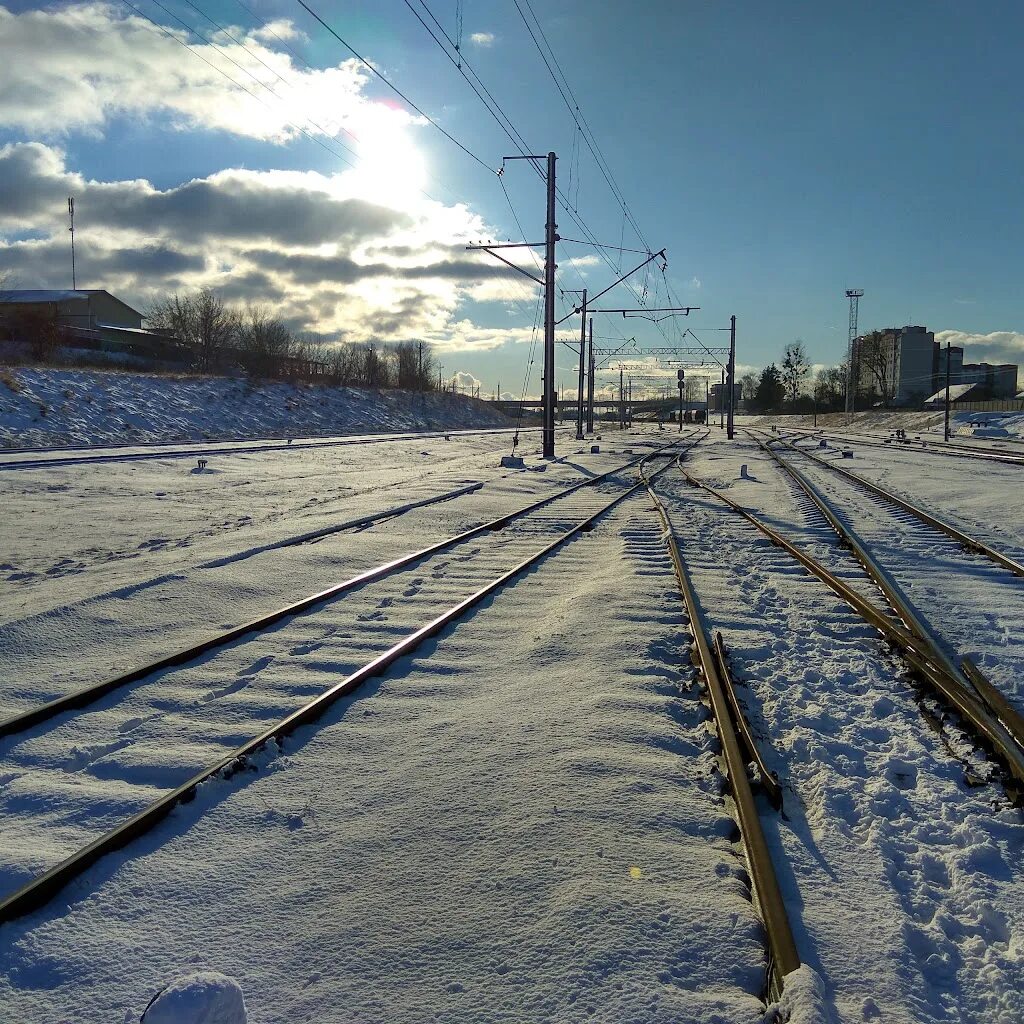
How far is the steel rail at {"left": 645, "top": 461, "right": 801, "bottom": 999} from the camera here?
2.70 m

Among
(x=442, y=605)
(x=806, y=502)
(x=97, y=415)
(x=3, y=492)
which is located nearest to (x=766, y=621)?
(x=442, y=605)

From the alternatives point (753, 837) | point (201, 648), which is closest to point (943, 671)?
point (753, 837)

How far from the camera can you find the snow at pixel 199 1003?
220 cm

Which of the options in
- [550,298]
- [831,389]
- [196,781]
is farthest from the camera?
[831,389]

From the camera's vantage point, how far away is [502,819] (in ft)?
12.2

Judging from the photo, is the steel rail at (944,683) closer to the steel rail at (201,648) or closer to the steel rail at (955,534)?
the steel rail at (955,534)

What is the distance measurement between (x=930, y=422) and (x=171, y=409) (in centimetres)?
6602

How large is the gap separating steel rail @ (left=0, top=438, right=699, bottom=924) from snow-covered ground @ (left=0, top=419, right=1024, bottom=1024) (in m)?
0.07

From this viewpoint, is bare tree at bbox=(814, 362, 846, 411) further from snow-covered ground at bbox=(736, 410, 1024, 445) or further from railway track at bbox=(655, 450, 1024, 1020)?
railway track at bbox=(655, 450, 1024, 1020)

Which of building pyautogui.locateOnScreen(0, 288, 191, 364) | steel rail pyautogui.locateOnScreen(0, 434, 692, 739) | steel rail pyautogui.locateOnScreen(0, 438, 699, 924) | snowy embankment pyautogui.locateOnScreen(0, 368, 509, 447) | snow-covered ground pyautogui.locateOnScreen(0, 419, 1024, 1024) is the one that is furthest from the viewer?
building pyautogui.locateOnScreen(0, 288, 191, 364)

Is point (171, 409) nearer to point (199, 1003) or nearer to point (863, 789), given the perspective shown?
point (863, 789)

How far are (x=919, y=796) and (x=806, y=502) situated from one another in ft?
44.1

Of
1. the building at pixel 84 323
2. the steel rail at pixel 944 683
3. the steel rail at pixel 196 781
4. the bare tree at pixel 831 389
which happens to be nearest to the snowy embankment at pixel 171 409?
the building at pixel 84 323

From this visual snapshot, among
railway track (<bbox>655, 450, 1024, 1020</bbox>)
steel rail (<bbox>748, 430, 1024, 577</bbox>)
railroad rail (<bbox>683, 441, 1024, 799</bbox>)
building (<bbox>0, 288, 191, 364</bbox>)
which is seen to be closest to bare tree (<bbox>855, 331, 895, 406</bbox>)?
building (<bbox>0, 288, 191, 364</bbox>)
